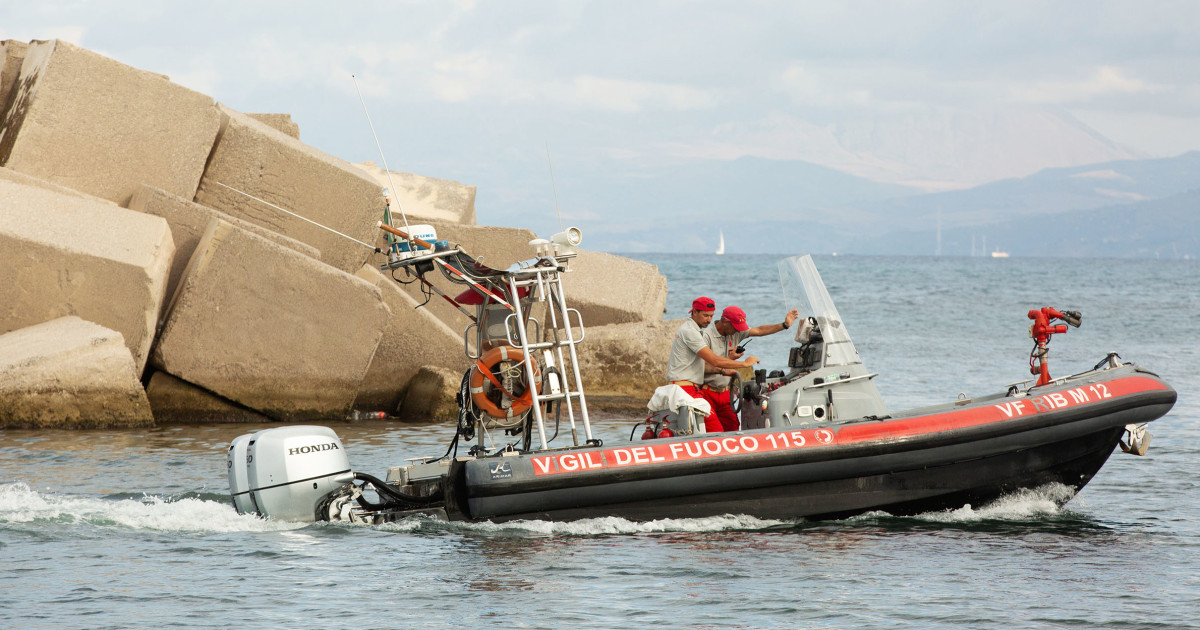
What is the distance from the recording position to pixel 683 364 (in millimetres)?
8414

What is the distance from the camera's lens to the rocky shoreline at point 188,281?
10852mm

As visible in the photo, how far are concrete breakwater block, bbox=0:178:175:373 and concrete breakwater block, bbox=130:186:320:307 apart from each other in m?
0.88

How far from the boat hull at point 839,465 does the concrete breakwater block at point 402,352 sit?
532 cm

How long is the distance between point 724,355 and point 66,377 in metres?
5.94

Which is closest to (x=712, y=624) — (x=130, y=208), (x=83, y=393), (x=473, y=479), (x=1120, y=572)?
(x=473, y=479)

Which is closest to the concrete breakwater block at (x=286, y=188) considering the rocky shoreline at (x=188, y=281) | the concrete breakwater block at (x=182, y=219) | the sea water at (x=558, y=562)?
the rocky shoreline at (x=188, y=281)

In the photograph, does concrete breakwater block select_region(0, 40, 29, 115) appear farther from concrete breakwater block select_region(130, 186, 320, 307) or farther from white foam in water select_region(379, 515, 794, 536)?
white foam in water select_region(379, 515, 794, 536)

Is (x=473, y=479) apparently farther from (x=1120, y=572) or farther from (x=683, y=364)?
(x=1120, y=572)

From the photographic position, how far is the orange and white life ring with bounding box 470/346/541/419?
794 cm

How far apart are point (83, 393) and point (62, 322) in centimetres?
66

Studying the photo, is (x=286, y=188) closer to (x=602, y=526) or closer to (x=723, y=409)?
(x=723, y=409)

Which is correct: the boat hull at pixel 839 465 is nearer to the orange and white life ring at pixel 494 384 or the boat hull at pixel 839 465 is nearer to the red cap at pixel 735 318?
the orange and white life ring at pixel 494 384

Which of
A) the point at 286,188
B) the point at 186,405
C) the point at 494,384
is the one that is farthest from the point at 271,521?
the point at 286,188

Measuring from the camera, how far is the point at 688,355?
841cm
